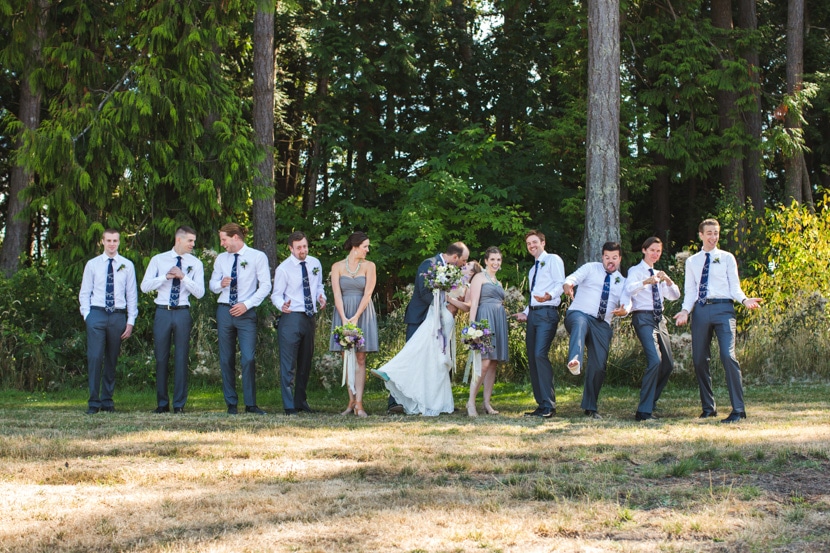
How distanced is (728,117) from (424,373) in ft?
44.7

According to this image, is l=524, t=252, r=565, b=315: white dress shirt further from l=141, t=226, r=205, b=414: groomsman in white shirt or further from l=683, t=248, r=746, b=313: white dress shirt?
l=141, t=226, r=205, b=414: groomsman in white shirt

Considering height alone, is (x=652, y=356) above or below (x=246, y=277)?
below

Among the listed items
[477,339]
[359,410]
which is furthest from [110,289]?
[477,339]

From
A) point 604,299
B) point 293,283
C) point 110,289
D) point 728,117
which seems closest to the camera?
point 604,299

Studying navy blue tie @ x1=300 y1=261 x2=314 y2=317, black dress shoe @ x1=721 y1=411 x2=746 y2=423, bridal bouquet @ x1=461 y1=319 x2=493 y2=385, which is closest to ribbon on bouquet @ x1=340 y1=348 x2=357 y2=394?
navy blue tie @ x1=300 y1=261 x2=314 y2=317

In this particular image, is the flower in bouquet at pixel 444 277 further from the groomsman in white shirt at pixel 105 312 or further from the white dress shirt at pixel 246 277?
the groomsman in white shirt at pixel 105 312

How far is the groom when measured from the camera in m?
9.90

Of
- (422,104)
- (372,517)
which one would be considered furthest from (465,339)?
(422,104)

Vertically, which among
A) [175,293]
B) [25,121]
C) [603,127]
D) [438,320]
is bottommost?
[438,320]

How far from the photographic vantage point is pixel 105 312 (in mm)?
9602

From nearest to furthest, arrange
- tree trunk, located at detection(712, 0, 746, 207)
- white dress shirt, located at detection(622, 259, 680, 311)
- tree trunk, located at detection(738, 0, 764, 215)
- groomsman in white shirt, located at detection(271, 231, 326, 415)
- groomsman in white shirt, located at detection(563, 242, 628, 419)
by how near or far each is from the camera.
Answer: white dress shirt, located at detection(622, 259, 680, 311) → groomsman in white shirt, located at detection(563, 242, 628, 419) → groomsman in white shirt, located at detection(271, 231, 326, 415) → tree trunk, located at detection(712, 0, 746, 207) → tree trunk, located at detection(738, 0, 764, 215)

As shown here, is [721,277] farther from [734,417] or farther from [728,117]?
[728,117]

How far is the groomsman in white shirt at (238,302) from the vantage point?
956 cm

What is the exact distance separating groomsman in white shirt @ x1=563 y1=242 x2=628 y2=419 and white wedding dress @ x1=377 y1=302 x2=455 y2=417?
142 cm
